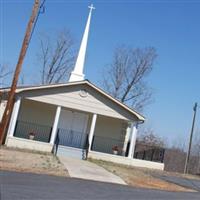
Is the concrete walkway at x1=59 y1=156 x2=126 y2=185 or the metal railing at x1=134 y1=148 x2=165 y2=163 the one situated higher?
the metal railing at x1=134 y1=148 x2=165 y2=163

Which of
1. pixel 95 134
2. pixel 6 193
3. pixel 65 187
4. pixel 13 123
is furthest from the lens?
pixel 95 134

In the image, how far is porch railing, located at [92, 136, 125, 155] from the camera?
102 ft

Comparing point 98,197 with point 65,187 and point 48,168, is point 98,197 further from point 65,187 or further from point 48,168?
point 48,168

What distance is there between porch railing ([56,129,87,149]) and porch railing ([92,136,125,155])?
1.24 metres

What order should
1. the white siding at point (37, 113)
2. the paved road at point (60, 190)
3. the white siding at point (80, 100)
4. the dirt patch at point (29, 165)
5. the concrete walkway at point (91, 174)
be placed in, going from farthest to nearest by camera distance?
the white siding at point (37, 113) < the white siding at point (80, 100) < the concrete walkway at point (91, 174) < the dirt patch at point (29, 165) < the paved road at point (60, 190)

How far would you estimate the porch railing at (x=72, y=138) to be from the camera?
96.2ft

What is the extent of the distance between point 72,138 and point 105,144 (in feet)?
9.01

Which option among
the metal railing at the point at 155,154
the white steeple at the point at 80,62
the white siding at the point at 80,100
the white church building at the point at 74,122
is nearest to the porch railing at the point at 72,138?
the white church building at the point at 74,122

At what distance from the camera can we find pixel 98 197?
12.9 m

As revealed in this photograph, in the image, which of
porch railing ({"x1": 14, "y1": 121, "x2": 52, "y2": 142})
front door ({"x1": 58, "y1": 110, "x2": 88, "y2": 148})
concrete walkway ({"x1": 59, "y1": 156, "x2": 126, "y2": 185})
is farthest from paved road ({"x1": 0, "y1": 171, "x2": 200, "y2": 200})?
porch railing ({"x1": 14, "y1": 121, "x2": 52, "y2": 142})

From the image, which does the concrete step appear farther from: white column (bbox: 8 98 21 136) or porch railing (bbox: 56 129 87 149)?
white column (bbox: 8 98 21 136)

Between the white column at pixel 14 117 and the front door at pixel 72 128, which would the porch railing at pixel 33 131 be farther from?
the white column at pixel 14 117

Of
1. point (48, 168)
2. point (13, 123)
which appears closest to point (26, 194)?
point (48, 168)

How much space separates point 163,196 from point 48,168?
5.56 metres
